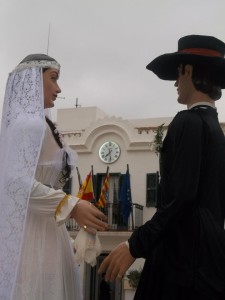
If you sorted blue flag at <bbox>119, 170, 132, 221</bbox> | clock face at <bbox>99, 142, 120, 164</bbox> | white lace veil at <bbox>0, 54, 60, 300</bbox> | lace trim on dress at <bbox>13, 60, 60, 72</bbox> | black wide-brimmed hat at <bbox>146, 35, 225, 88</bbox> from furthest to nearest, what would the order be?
clock face at <bbox>99, 142, 120, 164</bbox>, blue flag at <bbox>119, 170, 132, 221</bbox>, lace trim on dress at <bbox>13, 60, 60, 72</bbox>, white lace veil at <bbox>0, 54, 60, 300</bbox>, black wide-brimmed hat at <bbox>146, 35, 225, 88</bbox>

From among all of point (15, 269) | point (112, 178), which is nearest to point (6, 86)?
point (15, 269)

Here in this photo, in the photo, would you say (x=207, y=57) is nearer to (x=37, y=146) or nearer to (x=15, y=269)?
(x=37, y=146)

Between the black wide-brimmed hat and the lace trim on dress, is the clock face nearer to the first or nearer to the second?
the lace trim on dress

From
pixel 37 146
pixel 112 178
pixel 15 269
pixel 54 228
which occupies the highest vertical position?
pixel 112 178

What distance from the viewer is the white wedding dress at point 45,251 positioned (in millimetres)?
3154

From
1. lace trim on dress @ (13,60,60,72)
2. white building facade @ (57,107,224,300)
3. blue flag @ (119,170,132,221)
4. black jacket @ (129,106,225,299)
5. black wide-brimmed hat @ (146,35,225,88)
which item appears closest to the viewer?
black jacket @ (129,106,225,299)

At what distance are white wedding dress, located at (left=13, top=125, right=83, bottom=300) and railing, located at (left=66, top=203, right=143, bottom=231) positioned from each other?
49.2 feet

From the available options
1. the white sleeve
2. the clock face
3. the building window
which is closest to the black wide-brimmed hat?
the white sleeve

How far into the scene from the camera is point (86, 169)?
792 inches

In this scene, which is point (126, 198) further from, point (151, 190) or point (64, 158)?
point (64, 158)

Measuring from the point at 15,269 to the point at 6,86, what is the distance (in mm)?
1248

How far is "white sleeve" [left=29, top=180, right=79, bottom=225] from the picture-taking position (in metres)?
3.17

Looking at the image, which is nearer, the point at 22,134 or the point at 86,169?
the point at 22,134

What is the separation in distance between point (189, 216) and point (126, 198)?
15656 mm
